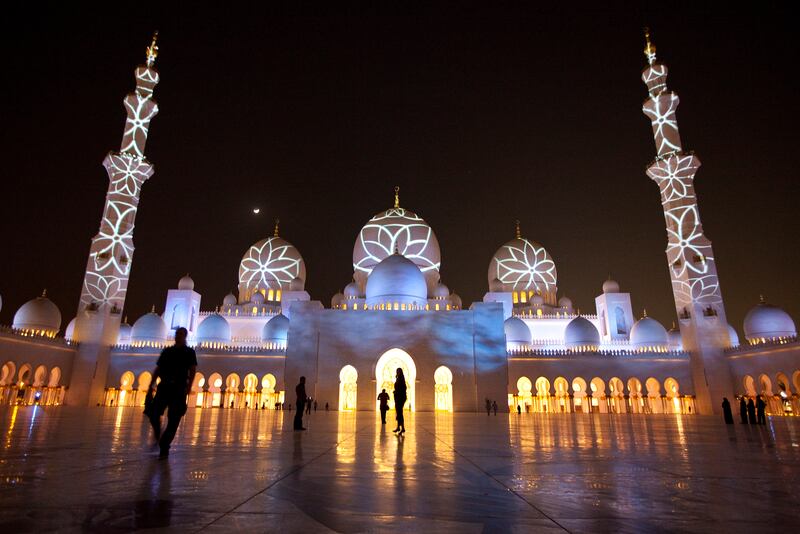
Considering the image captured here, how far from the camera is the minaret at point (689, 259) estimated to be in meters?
24.9

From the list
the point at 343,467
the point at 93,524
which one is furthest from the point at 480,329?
the point at 93,524

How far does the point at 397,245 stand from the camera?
3312 centimetres

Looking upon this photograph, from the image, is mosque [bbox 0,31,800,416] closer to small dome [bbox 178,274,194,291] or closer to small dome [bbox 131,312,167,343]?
small dome [bbox 131,312,167,343]

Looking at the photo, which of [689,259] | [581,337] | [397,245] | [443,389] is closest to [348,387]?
[443,389]

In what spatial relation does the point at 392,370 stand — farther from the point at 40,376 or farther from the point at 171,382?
the point at 171,382

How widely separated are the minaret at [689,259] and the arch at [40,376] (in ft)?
110

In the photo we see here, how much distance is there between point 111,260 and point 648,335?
32.4 m

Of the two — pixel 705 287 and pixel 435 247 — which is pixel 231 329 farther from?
pixel 705 287

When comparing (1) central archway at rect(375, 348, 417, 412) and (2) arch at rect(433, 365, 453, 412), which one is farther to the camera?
(1) central archway at rect(375, 348, 417, 412)

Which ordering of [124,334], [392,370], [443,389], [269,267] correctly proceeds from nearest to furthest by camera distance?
[443,389] → [392,370] → [124,334] → [269,267]

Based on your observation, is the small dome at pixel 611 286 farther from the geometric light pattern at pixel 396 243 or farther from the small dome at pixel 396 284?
the small dome at pixel 396 284

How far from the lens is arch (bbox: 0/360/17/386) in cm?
2219

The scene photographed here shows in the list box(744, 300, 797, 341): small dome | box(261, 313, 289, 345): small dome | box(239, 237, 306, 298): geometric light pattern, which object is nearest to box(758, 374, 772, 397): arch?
box(744, 300, 797, 341): small dome

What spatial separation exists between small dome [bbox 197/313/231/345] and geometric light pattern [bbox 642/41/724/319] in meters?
27.2
